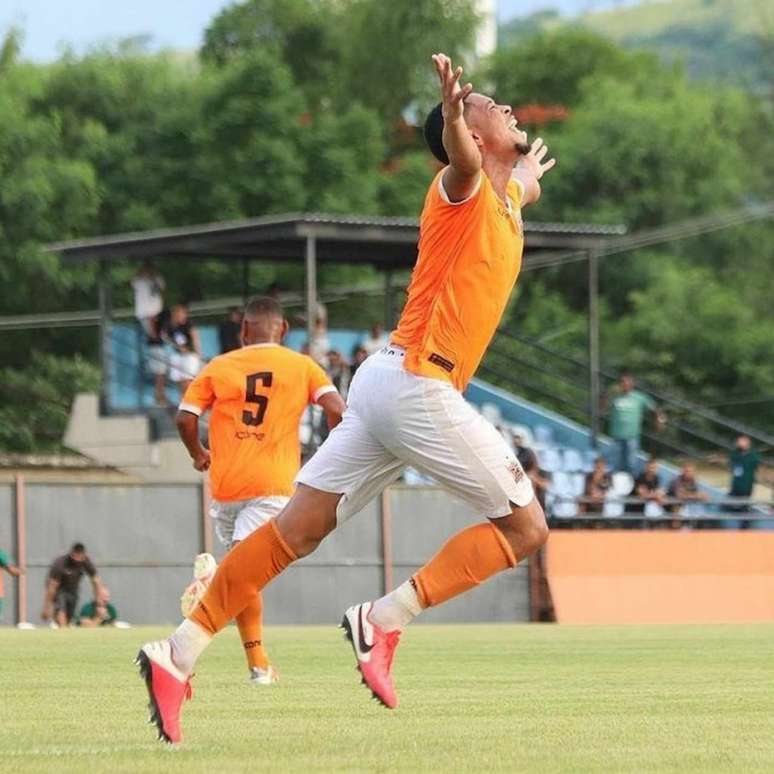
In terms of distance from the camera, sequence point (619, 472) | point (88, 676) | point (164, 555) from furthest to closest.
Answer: point (619, 472) < point (164, 555) < point (88, 676)

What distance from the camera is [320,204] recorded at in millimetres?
58938

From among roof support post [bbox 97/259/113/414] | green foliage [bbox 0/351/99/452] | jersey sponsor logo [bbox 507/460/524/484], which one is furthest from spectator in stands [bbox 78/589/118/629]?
green foliage [bbox 0/351/99/452]

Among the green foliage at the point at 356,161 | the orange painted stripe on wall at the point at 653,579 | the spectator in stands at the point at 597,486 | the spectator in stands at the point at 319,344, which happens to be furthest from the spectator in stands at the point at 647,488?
the green foliage at the point at 356,161

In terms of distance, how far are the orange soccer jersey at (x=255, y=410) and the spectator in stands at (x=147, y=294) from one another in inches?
769

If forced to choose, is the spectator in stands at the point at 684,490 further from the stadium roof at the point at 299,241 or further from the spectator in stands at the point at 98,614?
the spectator in stands at the point at 98,614

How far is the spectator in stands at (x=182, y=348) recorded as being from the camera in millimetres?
33594

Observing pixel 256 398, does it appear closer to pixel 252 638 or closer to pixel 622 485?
pixel 252 638

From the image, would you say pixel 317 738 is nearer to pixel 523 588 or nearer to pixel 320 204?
pixel 523 588

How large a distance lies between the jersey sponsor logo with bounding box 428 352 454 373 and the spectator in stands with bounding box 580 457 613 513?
22.9 m

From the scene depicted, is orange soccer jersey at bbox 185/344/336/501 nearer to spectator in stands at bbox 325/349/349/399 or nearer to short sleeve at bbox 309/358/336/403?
short sleeve at bbox 309/358/336/403

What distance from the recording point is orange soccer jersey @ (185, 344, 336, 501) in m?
→ 13.6

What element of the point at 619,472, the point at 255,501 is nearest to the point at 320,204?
the point at 619,472

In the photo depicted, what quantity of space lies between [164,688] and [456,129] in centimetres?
226

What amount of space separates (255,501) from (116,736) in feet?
16.3
